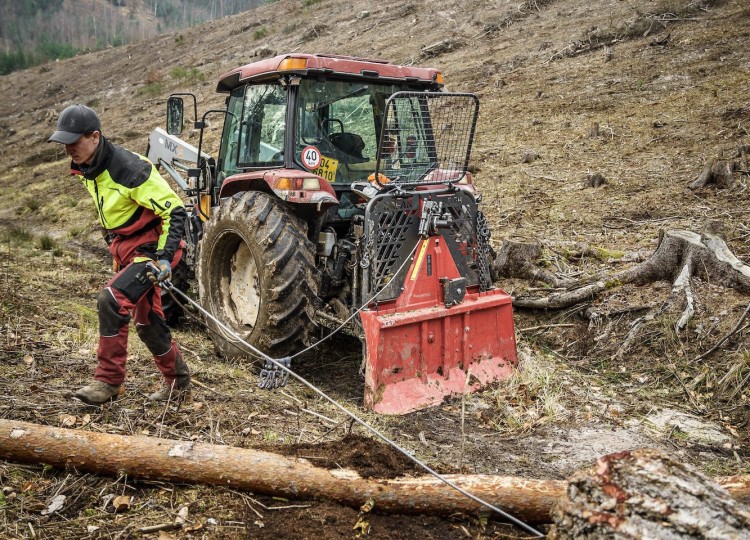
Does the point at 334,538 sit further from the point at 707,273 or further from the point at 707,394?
the point at 707,273

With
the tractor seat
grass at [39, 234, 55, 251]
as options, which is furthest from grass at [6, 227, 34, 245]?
Result: the tractor seat

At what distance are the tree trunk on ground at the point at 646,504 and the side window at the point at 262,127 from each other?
3.59 metres

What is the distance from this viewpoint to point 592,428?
4.39 m

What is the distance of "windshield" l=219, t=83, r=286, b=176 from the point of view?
5293mm

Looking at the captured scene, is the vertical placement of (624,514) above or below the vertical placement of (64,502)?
above

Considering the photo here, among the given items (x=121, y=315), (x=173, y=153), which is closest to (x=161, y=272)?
(x=121, y=315)

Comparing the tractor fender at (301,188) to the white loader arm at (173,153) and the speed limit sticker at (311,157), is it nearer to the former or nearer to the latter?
the speed limit sticker at (311,157)

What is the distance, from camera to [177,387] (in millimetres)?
4332

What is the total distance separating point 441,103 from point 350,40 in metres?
15.5

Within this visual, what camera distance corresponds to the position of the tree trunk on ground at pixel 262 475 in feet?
9.81

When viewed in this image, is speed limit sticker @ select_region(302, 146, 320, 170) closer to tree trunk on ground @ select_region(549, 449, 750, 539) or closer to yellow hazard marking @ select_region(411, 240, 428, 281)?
yellow hazard marking @ select_region(411, 240, 428, 281)

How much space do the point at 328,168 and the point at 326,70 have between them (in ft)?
2.39

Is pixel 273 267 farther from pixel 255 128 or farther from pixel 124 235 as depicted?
pixel 255 128

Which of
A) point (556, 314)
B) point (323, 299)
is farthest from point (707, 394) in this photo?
point (323, 299)
